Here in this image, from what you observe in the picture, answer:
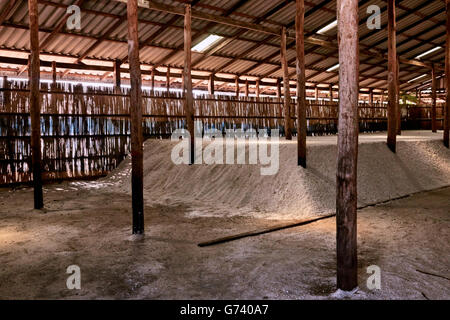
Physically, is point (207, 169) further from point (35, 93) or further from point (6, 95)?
point (6, 95)

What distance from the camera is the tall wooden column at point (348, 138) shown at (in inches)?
112

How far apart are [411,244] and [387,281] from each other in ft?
4.20

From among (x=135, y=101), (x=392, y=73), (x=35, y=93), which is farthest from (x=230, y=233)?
(x=392, y=73)

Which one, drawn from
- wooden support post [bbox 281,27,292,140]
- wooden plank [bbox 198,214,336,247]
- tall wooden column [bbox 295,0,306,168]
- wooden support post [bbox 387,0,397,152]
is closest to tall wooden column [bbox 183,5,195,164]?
wooden support post [bbox 281,27,292,140]

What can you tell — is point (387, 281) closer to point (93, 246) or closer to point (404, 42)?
point (93, 246)

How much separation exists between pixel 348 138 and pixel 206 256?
Result: 1838mm

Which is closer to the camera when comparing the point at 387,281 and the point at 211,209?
the point at 387,281

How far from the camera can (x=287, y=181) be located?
6.57 meters

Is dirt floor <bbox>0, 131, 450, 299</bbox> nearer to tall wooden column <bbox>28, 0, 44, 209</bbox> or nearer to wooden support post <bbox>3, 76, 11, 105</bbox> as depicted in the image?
tall wooden column <bbox>28, 0, 44, 209</bbox>

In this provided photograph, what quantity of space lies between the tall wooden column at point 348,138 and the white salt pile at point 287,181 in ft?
8.97

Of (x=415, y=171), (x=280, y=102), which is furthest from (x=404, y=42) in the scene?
(x=415, y=171)

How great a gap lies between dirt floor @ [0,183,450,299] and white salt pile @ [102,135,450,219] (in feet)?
2.09

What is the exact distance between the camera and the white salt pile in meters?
6.14

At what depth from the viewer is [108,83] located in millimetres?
16438
